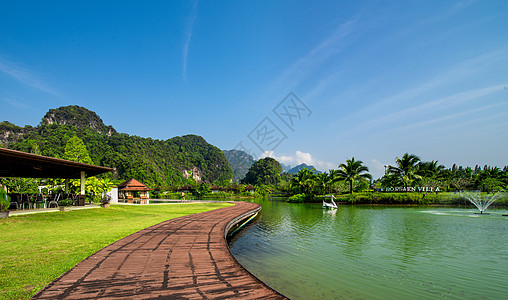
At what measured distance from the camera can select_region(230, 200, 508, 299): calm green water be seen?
5227 mm

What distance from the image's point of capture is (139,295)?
3.33 m

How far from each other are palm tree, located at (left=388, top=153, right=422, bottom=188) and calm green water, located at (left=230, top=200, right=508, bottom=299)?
2359cm

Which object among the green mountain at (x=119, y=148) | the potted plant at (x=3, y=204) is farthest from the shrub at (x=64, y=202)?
the green mountain at (x=119, y=148)

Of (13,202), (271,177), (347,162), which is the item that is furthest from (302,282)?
(271,177)

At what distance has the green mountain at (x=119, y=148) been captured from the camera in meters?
57.5

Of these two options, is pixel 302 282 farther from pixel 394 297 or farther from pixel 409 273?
pixel 409 273

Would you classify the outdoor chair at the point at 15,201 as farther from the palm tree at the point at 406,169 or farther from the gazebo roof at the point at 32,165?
the palm tree at the point at 406,169

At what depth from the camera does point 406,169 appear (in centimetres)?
3378

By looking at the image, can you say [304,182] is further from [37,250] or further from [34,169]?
[37,250]

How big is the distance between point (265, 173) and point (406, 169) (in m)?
69.0

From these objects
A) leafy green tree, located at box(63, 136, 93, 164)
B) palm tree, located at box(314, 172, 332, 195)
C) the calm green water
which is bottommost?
the calm green water

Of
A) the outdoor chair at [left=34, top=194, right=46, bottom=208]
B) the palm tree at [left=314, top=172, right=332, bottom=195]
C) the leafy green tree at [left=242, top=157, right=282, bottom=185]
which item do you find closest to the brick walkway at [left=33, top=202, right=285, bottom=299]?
the outdoor chair at [left=34, top=194, right=46, bottom=208]

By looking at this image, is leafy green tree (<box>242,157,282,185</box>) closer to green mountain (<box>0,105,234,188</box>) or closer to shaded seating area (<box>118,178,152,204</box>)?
green mountain (<box>0,105,234,188</box>)

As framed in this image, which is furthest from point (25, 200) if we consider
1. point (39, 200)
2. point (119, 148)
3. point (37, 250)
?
point (119, 148)
